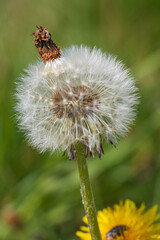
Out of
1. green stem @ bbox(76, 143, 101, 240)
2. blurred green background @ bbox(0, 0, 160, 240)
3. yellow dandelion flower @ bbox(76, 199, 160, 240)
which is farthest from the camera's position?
blurred green background @ bbox(0, 0, 160, 240)

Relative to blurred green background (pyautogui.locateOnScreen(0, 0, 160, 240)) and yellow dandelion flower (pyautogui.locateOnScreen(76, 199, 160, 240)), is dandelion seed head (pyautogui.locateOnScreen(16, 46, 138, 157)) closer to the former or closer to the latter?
yellow dandelion flower (pyautogui.locateOnScreen(76, 199, 160, 240))

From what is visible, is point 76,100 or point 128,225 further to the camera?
point 128,225

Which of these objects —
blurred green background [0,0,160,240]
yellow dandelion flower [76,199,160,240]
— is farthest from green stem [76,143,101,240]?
blurred green background [0,0,160,240]

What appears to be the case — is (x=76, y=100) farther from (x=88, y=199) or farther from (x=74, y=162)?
(x=74, y=162)

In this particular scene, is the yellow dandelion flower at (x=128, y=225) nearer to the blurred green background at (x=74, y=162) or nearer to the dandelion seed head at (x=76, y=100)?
the dandelion seed head at (x=76, y=100)

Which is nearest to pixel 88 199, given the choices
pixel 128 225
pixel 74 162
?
pixel 128 225

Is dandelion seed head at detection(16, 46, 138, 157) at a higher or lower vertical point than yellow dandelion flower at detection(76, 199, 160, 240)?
higher

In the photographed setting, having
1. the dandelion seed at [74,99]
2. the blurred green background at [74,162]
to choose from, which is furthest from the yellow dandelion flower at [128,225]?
the blurred green background at [74,162]
